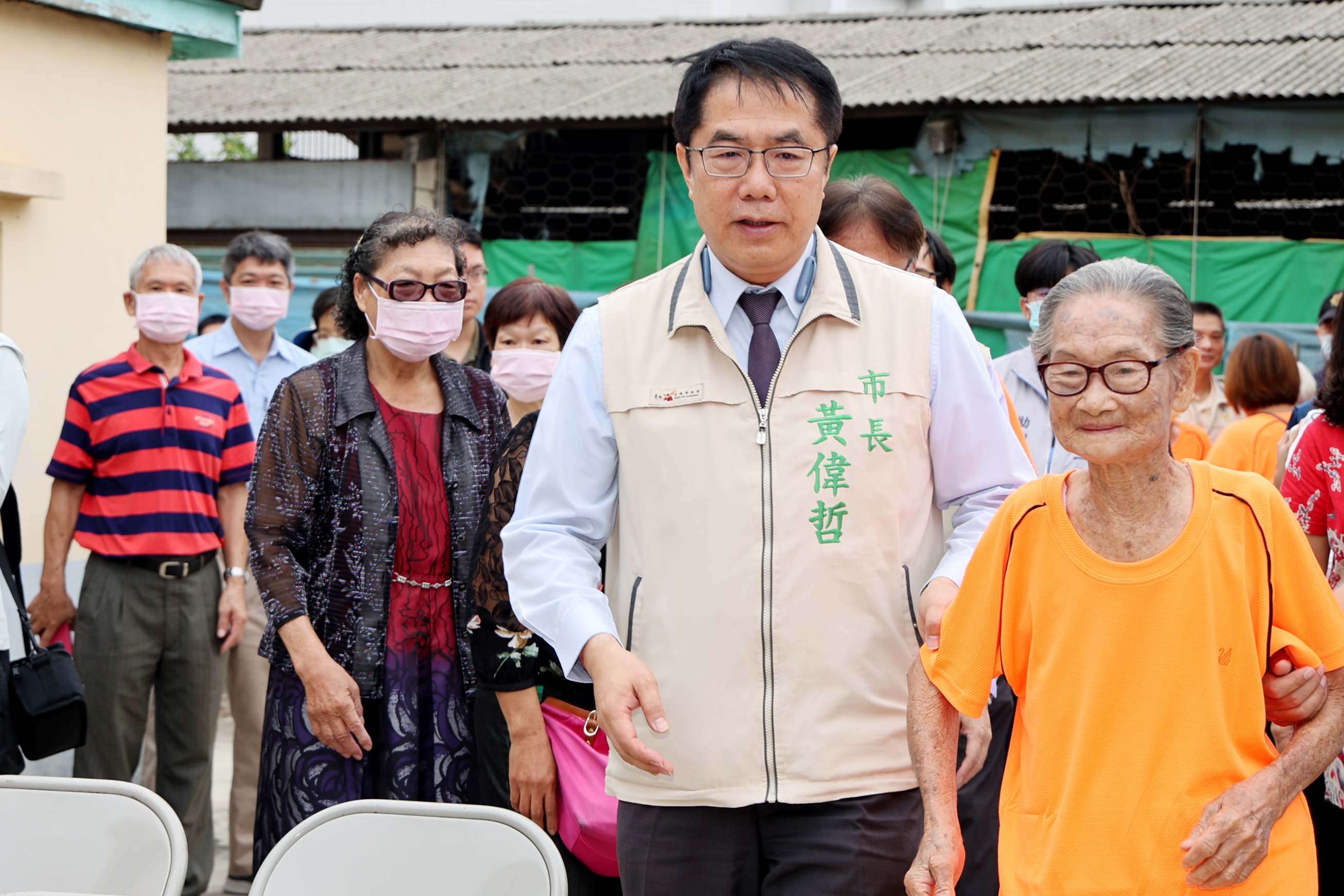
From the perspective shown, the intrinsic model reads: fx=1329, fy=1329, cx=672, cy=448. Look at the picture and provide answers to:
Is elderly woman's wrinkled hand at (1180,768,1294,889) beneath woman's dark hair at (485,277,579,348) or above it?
beneath

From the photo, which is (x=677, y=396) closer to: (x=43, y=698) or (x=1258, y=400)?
(x=43, y=698)

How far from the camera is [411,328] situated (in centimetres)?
346

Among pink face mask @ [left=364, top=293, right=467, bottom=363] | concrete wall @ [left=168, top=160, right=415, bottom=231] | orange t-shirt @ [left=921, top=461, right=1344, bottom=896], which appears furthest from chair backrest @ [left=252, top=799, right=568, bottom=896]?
concrete wall @ [left=168, top=160, right=415, bottom=231]

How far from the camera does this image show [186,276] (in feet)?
16.8

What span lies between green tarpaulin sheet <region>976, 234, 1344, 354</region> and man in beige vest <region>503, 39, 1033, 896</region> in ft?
23.8

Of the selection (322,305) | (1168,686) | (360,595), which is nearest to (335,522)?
(360,595)

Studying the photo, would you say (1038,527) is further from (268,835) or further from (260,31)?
(260,31)

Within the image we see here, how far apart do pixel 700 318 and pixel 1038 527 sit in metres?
0.68

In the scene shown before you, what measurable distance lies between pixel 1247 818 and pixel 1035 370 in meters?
2.50

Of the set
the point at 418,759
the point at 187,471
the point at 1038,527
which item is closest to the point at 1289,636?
the point at 1038,527

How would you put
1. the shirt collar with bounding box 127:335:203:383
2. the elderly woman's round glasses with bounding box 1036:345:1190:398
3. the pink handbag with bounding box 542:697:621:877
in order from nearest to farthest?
1. the elderly woman's round glasses with bounding box 1036:345:1190:398
2. the pink handbag with bounding box 542:697:621:877
3. the shirt collar with bounding box 127:335:203:383

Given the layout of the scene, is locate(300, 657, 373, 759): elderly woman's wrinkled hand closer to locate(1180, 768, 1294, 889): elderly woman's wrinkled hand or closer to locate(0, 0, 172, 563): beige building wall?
locate(1180, 768, 1294, 889): elderly woman's wrinkled hand

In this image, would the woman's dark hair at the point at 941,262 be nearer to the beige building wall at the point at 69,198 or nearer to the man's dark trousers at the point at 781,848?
the man's dark trousers at the point at 781,848

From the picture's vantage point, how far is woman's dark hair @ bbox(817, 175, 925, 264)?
3348 mm
